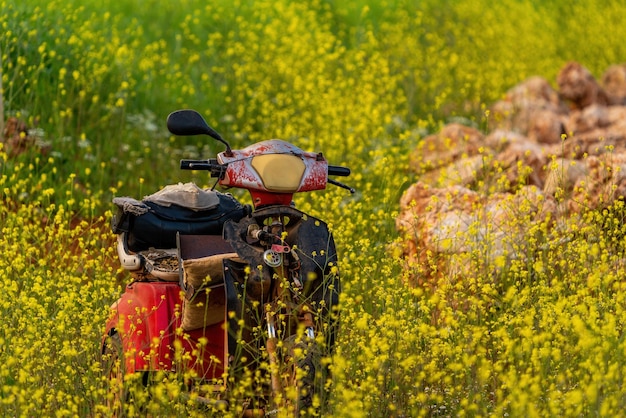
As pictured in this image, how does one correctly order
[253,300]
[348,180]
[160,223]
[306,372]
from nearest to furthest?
[306,372] < [253,300] < [160,223] < [348,180]

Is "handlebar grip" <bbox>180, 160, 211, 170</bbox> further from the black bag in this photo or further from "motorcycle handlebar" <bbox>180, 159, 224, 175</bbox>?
the black bag

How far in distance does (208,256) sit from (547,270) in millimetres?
2499

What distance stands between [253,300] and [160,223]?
0.89 meters

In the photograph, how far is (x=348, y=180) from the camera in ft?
32.0

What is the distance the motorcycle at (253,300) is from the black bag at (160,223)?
28 cm

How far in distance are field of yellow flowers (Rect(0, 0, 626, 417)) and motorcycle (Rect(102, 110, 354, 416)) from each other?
171mm

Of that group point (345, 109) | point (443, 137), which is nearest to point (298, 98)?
point (345, 109)

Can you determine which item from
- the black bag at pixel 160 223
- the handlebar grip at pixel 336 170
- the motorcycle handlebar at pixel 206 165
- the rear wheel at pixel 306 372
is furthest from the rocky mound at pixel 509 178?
the motorcycle handlebar at pixel 206 165

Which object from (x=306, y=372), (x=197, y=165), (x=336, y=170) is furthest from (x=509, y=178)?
(x=306, y=372)

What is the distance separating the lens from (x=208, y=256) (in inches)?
217

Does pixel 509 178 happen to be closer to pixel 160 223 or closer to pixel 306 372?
pixel 160 223

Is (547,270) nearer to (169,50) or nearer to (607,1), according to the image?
(169,50)

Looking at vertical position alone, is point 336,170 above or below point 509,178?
above

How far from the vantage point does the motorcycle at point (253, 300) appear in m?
5.13
